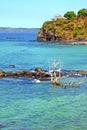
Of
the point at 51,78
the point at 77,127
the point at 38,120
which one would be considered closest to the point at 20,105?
the point at 38,120

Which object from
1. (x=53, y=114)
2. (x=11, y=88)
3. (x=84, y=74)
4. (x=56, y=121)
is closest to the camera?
(x=56, y=121)

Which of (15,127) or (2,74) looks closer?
(15,127)

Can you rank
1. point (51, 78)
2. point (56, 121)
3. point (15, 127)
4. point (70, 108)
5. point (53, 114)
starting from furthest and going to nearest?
point (51, 78)
point (70, 108)
point (53, 114)
point (56, 121)
point (15, 127)

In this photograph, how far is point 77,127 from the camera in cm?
4972

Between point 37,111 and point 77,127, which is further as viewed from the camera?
point 37,111

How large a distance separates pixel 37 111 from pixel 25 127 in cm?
773

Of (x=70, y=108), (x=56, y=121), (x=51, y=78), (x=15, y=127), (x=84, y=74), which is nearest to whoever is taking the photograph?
(x=15, y=127)

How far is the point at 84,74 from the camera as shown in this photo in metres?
94.9

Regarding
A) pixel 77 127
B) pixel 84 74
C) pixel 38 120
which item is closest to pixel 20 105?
pixel 38 120

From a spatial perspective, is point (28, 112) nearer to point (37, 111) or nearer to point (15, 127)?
point (37, 111)

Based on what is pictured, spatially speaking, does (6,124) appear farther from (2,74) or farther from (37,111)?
(2,74)

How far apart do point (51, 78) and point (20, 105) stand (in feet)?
86.1

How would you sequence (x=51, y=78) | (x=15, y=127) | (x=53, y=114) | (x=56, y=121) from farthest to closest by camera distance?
(x=51, y=78)
(x=53, y=114)
(x=56, y=121)
(x=15, y=127)

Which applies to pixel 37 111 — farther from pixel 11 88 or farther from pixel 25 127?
pixel 11 88
